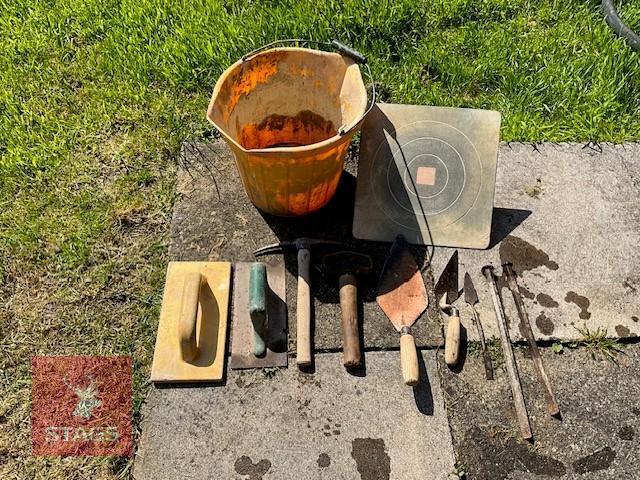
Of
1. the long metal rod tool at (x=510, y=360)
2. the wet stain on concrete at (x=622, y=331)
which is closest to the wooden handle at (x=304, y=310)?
the long metal rod tool at (x=510, y=360)

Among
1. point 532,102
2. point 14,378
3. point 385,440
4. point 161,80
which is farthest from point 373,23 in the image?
point 14,378

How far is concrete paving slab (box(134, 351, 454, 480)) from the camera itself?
230 centimetres

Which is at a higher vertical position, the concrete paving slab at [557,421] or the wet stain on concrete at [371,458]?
the concrete paving slab at [557,421]

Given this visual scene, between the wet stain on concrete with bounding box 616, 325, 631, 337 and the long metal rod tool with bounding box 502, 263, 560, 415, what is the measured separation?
432mm

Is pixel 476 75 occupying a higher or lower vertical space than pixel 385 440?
higher

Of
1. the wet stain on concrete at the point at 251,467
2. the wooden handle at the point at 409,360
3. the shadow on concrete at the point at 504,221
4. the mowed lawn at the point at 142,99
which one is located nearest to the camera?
the wet stain on concrete at the point at 251,467

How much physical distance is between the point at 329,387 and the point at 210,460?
60 centimetres

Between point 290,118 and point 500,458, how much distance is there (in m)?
2.03

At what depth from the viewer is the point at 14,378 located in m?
2.54

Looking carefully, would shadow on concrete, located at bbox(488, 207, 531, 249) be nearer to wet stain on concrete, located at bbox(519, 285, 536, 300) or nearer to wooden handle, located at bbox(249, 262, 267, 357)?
wet stain on concrete, located at bbox(519, 285, 536, 300)

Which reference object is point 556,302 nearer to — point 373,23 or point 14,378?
point 373,23

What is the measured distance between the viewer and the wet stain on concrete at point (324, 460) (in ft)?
7.59

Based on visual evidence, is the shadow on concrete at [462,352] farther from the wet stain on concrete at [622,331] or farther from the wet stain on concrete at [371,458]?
the wet stain on concrete at [622,331]

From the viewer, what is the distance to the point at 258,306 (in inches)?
93.7
